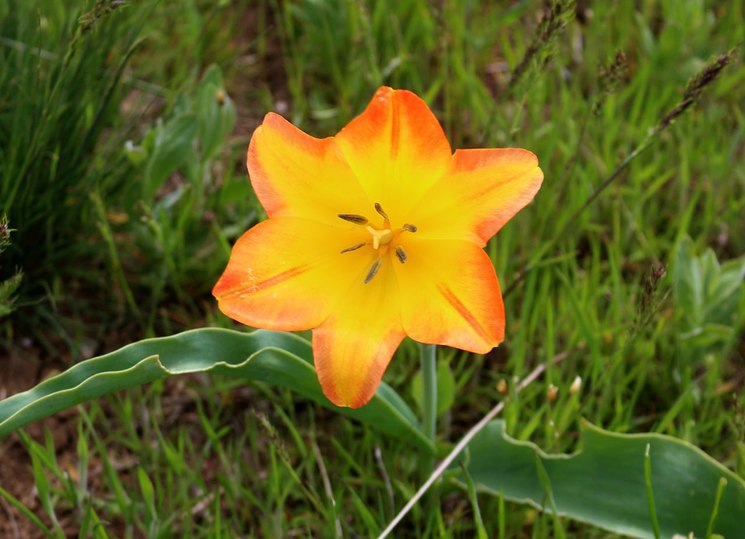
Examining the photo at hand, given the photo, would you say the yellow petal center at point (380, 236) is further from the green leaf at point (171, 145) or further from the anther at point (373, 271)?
the green leaf at point (171, 145)

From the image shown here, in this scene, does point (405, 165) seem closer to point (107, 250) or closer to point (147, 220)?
point (147, 220)

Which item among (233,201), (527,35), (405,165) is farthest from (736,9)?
(405,165)

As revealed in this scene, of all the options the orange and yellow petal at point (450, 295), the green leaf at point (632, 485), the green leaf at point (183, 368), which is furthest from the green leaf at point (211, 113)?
the green leaf at point (632, 485)

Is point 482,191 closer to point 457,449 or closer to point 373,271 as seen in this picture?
point 373,271

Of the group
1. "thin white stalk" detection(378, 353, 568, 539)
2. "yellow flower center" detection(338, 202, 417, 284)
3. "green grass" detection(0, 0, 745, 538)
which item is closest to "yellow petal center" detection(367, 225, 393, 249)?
"yellow flower center" detection(338, 202, 417, 284)

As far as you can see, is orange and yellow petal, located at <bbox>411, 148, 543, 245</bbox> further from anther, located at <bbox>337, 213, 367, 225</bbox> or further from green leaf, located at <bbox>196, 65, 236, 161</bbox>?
green leaf, located at <bbox>196, 65, 236, 161</bbox>

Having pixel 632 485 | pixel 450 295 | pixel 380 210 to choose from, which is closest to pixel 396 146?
pixel 380 210
